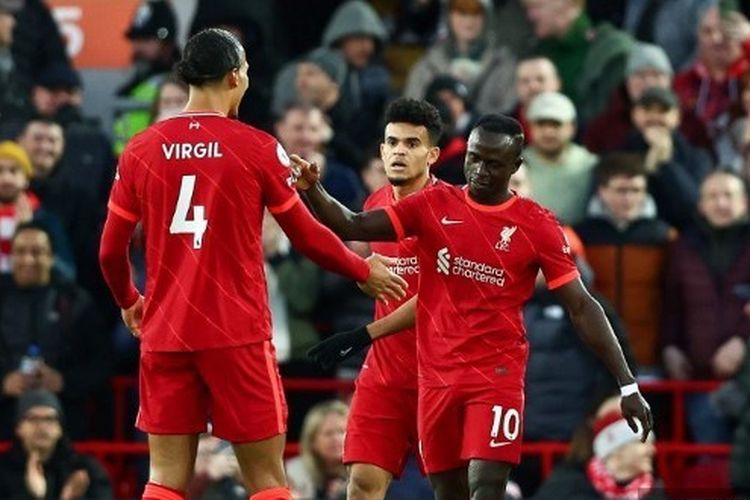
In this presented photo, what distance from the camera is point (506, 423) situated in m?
12.9

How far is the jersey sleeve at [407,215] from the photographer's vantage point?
12.9m

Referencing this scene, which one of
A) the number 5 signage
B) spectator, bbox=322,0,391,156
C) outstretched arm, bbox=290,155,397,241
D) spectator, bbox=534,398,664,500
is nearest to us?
outstretched arm, bbox=290,155,397,241

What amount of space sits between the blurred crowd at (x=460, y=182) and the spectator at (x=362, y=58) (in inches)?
0.8

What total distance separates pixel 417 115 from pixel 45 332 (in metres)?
4.92

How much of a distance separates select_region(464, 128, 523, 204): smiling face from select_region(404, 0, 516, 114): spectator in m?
6.21

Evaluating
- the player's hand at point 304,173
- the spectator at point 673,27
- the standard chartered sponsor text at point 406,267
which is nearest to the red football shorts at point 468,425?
the standard chartered sponsor text at point 406,267

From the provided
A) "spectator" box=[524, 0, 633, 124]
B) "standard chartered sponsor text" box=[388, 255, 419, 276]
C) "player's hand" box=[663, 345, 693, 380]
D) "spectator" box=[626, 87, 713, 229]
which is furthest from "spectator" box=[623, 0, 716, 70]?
"standard chartered sponsor text" box=[388, 255, 419, 276]

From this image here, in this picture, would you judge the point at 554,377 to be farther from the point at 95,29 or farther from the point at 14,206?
the point at 95,29

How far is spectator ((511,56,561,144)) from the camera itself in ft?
61.1

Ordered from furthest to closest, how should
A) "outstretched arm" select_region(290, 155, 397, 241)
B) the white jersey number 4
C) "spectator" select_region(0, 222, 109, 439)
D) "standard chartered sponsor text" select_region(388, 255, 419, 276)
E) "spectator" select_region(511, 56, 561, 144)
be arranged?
"spectator" select_region(511, 56, 561, 144), "spectator" select_region(0, 222, 109, 439), "standard chartered sponsor text" select_region(388, 255, 419, 276), "outstretched arm" select_region(290, 155, 397, 241), the white jersey number 4

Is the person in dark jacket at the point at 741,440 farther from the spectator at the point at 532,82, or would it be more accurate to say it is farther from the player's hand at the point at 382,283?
the player's hand at the point at 382,283

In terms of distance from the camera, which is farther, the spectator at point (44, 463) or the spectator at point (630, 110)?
the spectator at point (630, 110)

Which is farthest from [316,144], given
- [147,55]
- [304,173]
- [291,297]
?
[304,173]

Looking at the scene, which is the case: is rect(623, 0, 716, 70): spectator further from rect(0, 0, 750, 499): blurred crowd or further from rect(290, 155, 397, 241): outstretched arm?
rect(290, 155, 397, 241): outstretched arm
